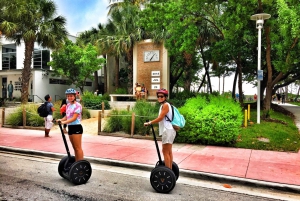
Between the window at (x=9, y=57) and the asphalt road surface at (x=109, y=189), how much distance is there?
28.9m

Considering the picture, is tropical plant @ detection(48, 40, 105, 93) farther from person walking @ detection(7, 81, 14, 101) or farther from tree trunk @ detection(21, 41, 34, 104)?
person walking @ detection(7, 81, 14, 101)

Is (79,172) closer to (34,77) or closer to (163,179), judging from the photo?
(163,179)

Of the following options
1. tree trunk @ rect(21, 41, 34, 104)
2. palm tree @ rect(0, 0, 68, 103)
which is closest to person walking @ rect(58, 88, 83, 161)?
palm tree @ rect(0, 0, 68, 103)

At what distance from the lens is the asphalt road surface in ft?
14.4

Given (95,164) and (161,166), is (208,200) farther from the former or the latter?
(95,164)

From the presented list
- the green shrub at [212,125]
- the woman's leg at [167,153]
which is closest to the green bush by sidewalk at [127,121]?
the green shrub at [212,125]

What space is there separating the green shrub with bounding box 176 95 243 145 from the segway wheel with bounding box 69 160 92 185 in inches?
181

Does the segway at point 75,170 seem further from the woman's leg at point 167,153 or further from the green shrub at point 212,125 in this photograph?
the green shrub at point 212,125

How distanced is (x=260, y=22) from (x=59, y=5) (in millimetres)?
15044

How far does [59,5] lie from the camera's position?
1961cm

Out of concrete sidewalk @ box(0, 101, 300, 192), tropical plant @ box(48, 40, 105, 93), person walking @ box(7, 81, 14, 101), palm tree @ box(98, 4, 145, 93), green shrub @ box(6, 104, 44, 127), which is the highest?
palm tree @ box(98, 4, 145, 93)

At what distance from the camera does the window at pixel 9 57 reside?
102 feet

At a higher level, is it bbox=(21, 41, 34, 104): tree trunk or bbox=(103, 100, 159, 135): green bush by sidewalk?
bbox=(21, 41, 34, 104): tree trunk

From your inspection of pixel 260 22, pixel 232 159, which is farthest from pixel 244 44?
pixel 232 159
